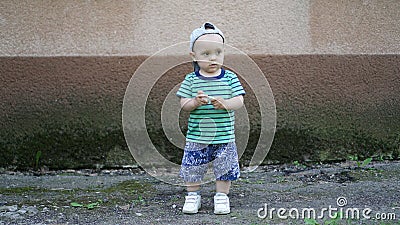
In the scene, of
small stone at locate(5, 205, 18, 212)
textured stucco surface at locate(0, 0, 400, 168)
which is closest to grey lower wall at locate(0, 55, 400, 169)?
textured stucco surface at locate(0, 0, 400, 168)

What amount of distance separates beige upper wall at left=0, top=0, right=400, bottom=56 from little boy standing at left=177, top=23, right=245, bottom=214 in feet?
3.80

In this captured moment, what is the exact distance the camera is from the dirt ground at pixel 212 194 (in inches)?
129

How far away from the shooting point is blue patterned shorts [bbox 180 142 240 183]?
11.2 feet

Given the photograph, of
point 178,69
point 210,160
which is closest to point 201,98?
point 210,160

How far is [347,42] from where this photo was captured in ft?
15.0

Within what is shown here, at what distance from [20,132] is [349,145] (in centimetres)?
261

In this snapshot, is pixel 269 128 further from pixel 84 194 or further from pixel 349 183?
pixel 84 194

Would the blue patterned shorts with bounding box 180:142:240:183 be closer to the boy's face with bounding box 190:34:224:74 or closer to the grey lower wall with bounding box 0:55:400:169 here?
Answer: the boy's face with bounding box 190:34:224:74

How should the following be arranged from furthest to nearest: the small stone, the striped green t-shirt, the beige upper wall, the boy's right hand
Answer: the beige upper wall, the small stone, the striped green t-shirt, the boy's right hand

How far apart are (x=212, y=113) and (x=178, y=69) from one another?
4.12 feet

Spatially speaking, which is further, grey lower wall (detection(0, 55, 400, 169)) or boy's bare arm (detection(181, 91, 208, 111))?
grey lower wall (detection(0, 55, 400, 169))

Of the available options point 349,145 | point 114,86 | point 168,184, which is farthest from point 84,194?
point 349,145

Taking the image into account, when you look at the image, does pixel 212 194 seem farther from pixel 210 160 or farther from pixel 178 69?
pixel 178 69

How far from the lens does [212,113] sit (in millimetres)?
3346
